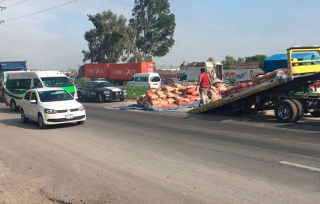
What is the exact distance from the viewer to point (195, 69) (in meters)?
39.9

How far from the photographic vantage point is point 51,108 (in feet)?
45.5

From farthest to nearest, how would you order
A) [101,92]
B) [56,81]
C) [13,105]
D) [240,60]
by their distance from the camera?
[240,60]
[101,92]
[13,105]
[56,81]

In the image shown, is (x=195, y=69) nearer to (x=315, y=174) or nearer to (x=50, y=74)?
(x=50, y=74)

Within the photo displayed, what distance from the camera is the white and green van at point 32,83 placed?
20.6 metres

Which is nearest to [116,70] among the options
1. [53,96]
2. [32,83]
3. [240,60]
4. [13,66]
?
[13,66]

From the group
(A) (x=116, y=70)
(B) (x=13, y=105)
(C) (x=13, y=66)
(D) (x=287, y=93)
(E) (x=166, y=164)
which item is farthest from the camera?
(A) (x=116, y=70)

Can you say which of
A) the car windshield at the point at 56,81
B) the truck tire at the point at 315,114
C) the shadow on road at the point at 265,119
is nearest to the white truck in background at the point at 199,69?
the car windshield at the point at 56,81

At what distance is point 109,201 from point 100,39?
6343 cm

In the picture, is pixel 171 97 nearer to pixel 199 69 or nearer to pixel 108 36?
pixel 199 69

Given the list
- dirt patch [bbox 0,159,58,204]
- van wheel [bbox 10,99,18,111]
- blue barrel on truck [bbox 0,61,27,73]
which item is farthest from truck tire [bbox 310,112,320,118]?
blue barrel on truck [bbox 0,61,27,73]

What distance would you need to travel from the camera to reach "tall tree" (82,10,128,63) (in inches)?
2586

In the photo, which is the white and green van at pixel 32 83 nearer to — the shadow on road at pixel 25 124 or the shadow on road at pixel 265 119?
the shadow on road at pixel 25 124

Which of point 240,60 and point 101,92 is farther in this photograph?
point 240,60

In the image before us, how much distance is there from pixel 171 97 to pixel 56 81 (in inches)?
249
